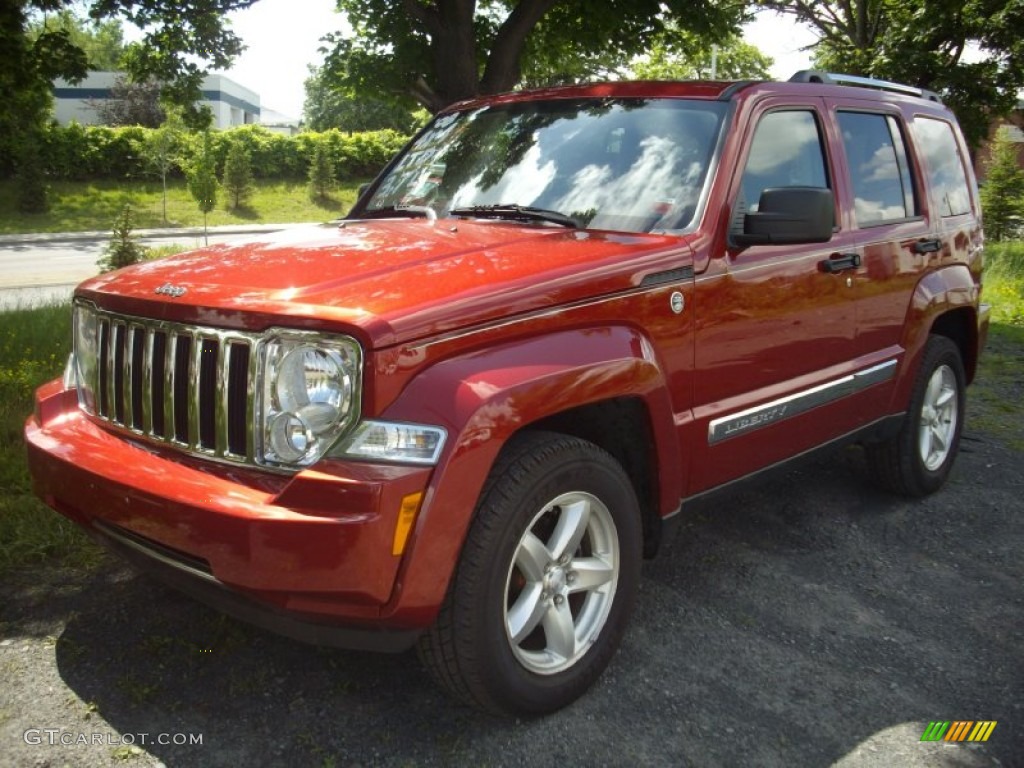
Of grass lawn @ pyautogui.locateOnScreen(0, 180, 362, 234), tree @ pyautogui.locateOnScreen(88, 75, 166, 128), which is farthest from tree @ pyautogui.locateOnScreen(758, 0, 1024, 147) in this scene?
tree @ pyautogui.locateOnScreen(88, 75, 166, 128)

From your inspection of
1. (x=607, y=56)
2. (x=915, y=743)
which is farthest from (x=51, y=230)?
(x=915, y=743)

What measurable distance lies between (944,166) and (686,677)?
3.34 m

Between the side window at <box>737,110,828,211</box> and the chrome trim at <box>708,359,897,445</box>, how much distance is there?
2.59 ft

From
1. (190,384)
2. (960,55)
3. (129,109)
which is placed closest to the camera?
(190,384)

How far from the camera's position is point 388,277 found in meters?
2.70

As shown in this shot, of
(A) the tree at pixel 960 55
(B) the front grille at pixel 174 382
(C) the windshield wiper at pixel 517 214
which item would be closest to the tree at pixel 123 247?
(C) the windshield wiper at pixel 517 214

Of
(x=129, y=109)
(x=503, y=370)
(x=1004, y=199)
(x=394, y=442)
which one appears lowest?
(x=394, y=442)

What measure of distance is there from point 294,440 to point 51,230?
97.0 feet

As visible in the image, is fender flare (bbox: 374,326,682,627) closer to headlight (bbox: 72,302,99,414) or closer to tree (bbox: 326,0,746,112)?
headlight (bbox: 72,302,99,414)

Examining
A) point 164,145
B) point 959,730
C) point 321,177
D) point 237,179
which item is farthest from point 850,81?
point 321,177

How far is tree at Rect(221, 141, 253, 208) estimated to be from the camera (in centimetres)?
3379

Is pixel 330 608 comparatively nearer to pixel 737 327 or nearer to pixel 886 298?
pixel 737 327

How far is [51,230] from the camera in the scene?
92.7 feet

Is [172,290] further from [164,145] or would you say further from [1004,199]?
[164,145]
